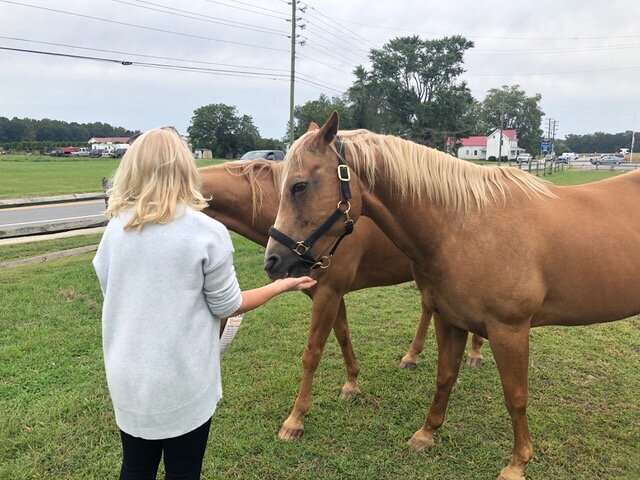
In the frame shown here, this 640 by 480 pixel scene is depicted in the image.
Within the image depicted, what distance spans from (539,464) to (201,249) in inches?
104

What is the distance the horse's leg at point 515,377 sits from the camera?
8.16 feet

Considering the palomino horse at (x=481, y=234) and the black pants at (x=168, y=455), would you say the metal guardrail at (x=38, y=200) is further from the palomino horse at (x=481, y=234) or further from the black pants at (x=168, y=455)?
the black pants at (x=168, y=455)

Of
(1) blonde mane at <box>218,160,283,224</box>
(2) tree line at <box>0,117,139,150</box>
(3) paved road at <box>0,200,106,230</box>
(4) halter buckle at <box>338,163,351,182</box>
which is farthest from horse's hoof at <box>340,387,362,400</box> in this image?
(2) tree line at <box>0,117,139,150</box>

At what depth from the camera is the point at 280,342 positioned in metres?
4.58

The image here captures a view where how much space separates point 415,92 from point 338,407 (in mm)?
53382

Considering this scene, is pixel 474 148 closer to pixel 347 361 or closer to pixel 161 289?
pixel 347 361

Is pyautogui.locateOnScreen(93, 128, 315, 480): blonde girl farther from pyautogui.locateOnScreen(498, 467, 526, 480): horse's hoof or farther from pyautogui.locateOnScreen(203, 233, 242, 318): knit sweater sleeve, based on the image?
pyautogui.locateOnScreen(498, 467, 526, 480): horse's hoof

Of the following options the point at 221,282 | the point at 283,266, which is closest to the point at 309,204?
the point at 283,266

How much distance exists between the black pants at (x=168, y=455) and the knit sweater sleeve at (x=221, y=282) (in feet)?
1.60

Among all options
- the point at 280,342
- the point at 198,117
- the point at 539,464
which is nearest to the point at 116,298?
the point at 539,464

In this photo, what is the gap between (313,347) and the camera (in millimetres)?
3307

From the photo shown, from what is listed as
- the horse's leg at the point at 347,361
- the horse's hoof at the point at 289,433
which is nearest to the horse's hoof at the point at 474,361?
the horse's leg at the point at 347,361

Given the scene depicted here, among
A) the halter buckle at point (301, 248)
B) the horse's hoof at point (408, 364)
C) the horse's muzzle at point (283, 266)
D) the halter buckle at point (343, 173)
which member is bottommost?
the horse's hoof at point (408, 364)

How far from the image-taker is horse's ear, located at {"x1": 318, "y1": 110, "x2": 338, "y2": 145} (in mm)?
2131
